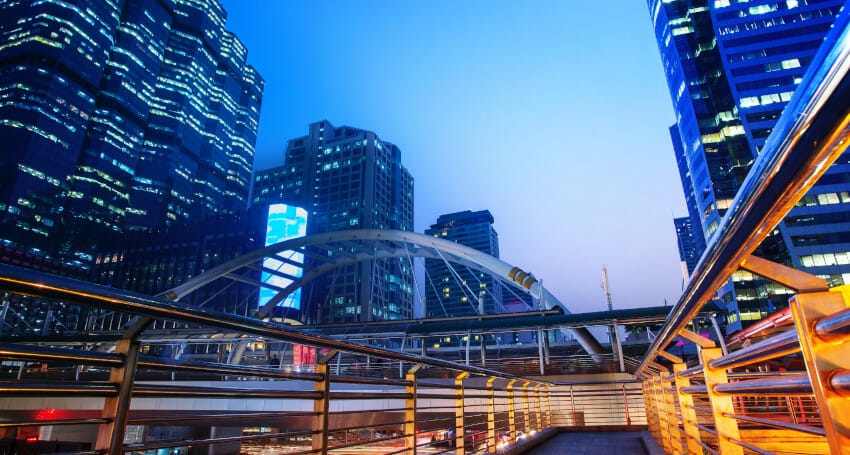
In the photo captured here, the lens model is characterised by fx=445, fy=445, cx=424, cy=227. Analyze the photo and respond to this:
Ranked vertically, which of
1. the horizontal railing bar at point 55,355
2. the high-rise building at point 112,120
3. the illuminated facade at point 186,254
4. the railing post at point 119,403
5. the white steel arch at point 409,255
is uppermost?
the high-rise building at point 112,120

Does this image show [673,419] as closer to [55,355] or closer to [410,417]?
[410,417]

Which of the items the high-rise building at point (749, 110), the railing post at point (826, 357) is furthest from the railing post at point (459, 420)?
the high-rise building at point (749, 110)

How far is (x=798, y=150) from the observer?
0.84m

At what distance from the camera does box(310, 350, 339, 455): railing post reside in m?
2.31

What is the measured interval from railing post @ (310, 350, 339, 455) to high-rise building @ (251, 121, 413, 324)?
82061 millimetres

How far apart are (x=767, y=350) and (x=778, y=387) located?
0.15 metres

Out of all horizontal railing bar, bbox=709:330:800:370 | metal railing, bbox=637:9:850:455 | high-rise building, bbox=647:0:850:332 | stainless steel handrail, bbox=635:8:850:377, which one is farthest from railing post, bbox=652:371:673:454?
high-rise building, bbox=647:0:850:332

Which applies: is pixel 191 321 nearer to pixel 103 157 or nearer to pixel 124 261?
pixel 124 261

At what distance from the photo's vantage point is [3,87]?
260ft

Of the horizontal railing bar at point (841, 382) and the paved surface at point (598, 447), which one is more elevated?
the horizontal railing bar at point (841, 382)

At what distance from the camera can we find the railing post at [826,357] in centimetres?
93

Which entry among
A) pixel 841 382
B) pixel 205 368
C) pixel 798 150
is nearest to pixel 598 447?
pixel 205 368

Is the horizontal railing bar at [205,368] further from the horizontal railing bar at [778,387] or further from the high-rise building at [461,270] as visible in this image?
the high-rise building at [461,270]

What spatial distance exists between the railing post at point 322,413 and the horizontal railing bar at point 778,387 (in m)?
1.85
